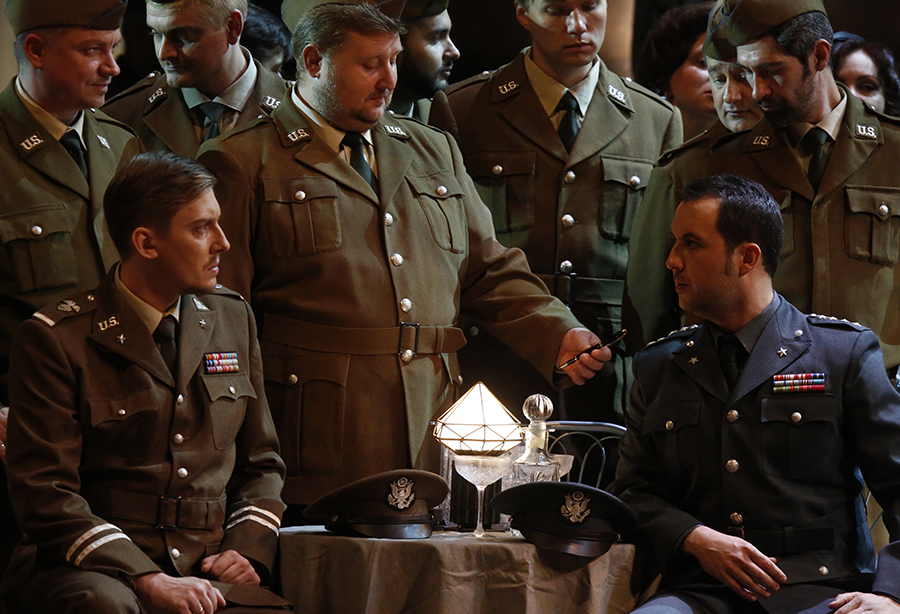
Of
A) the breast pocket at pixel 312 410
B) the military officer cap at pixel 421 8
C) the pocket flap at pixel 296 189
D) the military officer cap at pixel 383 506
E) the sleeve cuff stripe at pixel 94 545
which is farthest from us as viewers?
the military officer cap at pixel 421 8

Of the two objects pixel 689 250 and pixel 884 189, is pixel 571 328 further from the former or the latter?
pixel 884 189

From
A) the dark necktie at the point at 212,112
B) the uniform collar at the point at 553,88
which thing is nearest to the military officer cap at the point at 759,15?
the uniform collar at the point at 553,88

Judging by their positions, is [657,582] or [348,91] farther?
[348,91]

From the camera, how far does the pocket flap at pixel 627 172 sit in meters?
4.59

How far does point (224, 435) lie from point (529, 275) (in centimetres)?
133

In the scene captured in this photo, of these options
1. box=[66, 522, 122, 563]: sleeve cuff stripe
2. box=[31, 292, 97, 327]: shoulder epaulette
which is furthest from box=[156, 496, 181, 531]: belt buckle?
box=[31, 292, 97, 327]: shoulder epaulette

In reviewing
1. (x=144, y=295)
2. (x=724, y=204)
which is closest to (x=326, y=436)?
(x=144, y=295)

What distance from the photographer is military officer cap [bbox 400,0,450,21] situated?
4922mm

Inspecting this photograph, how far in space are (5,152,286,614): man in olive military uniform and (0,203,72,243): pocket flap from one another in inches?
20.6

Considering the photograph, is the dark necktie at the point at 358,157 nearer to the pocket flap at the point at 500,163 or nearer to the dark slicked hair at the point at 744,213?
the pocket flap at the point at 500,163

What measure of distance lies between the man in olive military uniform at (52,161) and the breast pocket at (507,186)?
1395 millimetres

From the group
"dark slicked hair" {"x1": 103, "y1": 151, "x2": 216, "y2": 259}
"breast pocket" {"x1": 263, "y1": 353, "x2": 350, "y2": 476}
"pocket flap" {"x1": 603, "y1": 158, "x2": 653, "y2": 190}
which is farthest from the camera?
"pocket flap" {"x1": 603, "y1": 158, "x2": 653, "y2": 190}

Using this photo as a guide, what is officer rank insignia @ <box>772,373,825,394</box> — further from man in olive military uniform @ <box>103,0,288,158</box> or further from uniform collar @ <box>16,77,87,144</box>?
uniform collar @ <box>16,77,87,144</box>

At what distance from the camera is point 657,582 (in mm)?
3322
